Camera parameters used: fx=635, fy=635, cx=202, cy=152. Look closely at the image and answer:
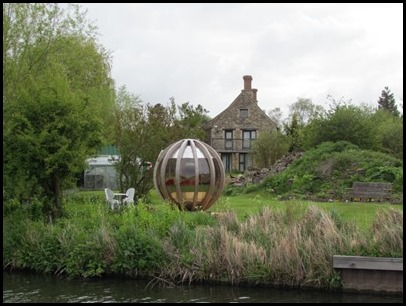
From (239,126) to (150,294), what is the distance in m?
45.5

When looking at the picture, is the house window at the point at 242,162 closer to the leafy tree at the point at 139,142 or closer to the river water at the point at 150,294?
the leafy tree at the point at 139,142

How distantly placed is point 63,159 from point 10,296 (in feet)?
15.8

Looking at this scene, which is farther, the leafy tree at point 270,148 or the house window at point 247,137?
the house window at point 247,137

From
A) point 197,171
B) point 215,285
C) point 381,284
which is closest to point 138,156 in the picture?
point 197,171

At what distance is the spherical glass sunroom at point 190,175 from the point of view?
20.7m

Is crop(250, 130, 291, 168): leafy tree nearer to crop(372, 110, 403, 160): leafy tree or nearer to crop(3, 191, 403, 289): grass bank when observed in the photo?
crop(372, 110, 403, 160): leafy tree

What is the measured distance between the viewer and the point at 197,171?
20.7m

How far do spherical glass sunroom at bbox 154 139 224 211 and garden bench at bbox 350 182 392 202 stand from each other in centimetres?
720

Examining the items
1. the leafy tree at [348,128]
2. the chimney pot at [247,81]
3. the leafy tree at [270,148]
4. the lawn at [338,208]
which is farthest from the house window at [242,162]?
the lawn at [338,208]

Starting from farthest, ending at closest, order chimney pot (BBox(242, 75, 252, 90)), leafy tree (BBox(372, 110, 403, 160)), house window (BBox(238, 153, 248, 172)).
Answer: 1. chimney pot (BBox(242, 75, 252, 90))
2. house window (BBox(238, 153, 248, 172))
3. leafy tree (BBox(372, 110, 403, 160))

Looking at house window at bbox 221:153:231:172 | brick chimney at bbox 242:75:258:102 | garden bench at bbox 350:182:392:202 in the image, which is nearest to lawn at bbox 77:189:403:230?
garden bench at bbox 350:182:392:202

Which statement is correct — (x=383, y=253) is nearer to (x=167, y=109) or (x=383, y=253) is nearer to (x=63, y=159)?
(x=63, y=159)

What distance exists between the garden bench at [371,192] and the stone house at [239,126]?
3157 centimetres

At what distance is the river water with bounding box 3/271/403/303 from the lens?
12.4m
